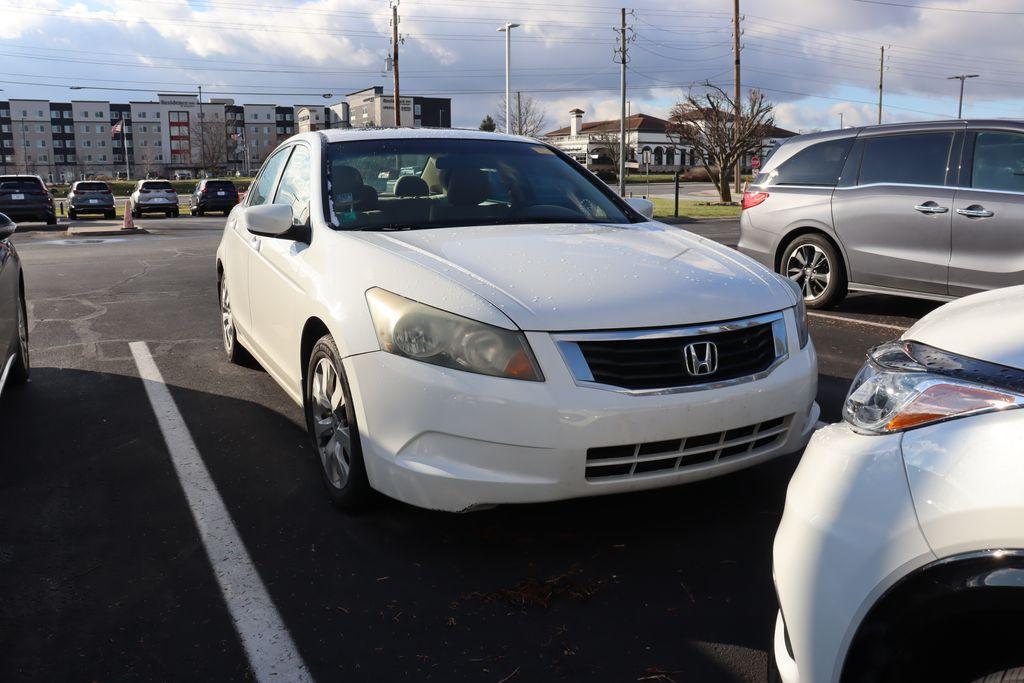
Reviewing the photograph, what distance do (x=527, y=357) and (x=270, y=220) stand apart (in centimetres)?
168

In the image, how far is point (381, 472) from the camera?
3227mm

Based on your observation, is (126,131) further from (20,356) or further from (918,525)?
(918,525)

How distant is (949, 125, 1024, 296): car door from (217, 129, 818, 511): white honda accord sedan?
13.4 ft

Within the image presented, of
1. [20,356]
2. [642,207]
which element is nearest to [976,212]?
[642,207]

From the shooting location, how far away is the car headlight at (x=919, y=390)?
5.34 feet

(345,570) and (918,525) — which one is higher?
(918,525)

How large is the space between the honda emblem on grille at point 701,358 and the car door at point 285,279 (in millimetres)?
1756

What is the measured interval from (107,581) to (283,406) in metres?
2.18

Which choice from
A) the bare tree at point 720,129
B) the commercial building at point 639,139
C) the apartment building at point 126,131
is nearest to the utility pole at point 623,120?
the bare tree at point 720,129

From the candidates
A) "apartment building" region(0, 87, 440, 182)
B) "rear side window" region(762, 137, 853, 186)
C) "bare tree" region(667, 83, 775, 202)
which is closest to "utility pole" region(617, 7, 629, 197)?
"bare tree" region(667, 83, 775, 202)

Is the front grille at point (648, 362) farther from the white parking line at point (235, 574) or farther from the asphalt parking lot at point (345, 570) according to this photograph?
the white parking line at point (235, 574)

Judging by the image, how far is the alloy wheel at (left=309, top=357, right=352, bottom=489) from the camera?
11.7 feet

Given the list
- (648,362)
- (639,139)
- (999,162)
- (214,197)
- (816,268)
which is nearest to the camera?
(648,362)

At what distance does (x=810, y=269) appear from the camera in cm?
835
